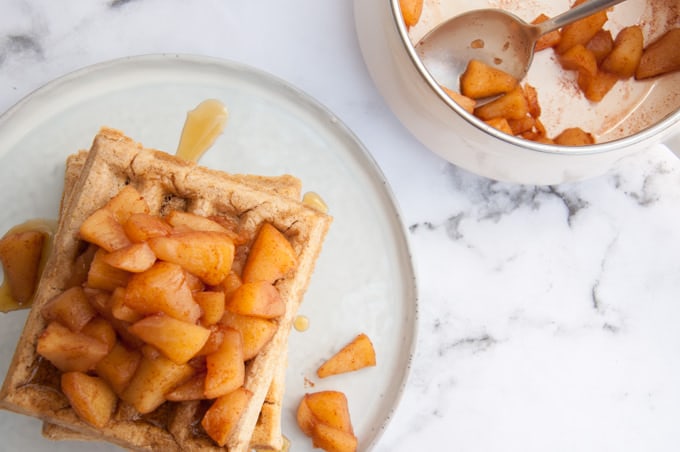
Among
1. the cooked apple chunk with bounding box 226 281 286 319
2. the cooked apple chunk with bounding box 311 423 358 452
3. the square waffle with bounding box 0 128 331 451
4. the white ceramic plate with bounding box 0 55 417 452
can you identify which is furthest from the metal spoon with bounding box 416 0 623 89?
the cooked apple chunk with bounding box 311 423 358 452

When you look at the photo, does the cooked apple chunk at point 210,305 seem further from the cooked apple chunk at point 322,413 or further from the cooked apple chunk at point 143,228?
the cooked apple chunk at point 322,413

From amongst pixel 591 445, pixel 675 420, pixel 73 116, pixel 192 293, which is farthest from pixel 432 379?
pixel 73 116

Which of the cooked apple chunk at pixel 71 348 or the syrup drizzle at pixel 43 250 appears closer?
the cooked apple chunk at pixel 71 348

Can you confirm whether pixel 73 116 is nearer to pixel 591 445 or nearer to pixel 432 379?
pixel 432 379

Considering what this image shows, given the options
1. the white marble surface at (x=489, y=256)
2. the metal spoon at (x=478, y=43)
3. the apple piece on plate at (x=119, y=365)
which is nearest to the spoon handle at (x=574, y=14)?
the metal spoon at (x=478, y=43)

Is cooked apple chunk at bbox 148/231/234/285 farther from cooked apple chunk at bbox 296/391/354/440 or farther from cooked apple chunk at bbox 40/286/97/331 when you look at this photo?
cooked apple chunk at bbox 296/391/354/440

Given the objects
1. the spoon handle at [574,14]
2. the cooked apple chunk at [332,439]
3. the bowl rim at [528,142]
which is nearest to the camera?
the bowl rim at [528,142]

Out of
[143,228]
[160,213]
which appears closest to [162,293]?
[143,228]

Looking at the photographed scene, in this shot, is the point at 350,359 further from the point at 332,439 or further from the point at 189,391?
the point at 189,391
